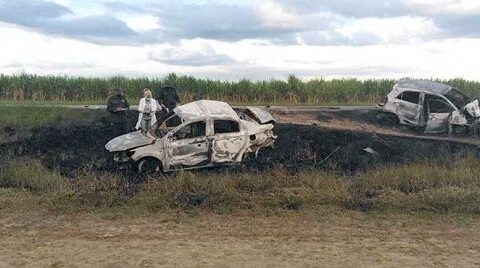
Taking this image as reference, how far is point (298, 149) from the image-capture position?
57.9 ft

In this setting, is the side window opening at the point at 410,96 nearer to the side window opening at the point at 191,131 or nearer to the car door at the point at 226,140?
the car door at the point at 226,140

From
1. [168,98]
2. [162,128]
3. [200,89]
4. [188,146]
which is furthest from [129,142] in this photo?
[200,89]

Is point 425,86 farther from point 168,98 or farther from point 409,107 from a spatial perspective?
point 168,98

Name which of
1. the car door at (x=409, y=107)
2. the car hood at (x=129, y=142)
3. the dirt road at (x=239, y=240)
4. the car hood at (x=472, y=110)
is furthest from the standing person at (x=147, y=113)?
the car hood at (x=472, y=110)

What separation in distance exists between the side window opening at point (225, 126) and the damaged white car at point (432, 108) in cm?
879

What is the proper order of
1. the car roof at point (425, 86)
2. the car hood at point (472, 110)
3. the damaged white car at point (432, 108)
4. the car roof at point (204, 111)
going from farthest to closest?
1. the car roof at point (425, 86)
2. the damaged white car at point (432, 108)
3. the car hood at point (472, 110)
4. the car roof at point (204, 111)

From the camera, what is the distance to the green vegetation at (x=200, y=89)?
3191 centimetres

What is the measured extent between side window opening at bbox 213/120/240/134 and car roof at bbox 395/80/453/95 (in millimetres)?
9059

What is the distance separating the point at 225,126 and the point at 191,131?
2.98 ft

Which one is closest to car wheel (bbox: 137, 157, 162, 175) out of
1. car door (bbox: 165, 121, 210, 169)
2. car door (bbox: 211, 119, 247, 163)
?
car door (bbox: 165, 121, 210, 169)

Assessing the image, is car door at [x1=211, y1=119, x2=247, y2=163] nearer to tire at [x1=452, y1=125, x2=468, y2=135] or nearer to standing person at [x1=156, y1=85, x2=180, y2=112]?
standing person at [x1=156, y1=85, x2=180, y2=112]

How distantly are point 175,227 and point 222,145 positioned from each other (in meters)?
5.15

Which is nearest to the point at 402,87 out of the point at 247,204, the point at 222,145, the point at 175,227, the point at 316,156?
the point at 316,156

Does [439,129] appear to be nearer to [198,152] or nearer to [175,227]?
[198,152]
